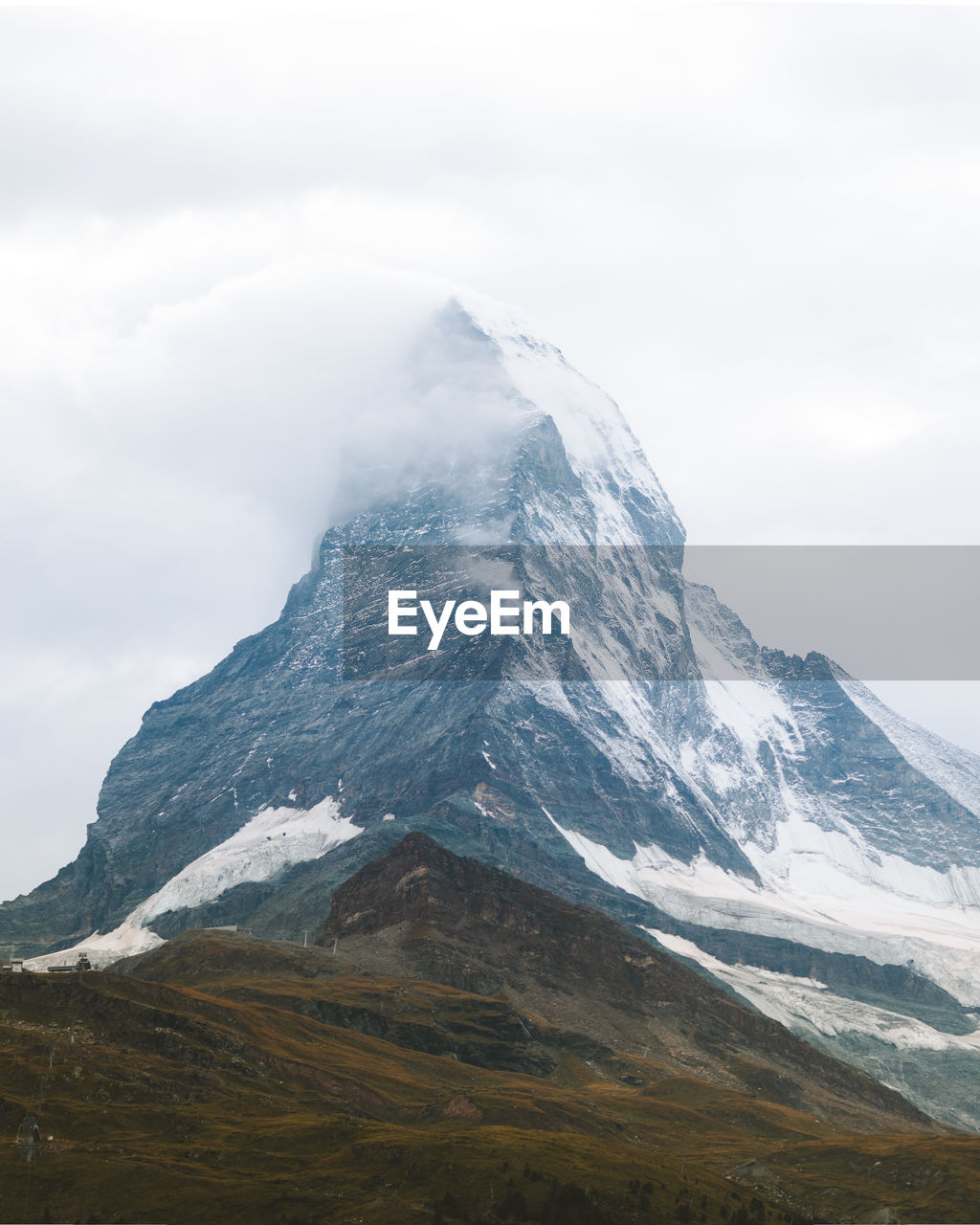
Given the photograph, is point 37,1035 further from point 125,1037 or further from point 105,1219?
point 105,1219

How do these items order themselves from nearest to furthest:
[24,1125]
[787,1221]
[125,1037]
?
[24,1125] → [787,1221] → [125,1037]

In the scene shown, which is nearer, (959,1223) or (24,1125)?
(24,1125)

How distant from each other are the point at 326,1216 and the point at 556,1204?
25.6m

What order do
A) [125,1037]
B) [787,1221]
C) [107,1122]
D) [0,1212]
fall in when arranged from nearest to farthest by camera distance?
[0,1212], [107,1122], [787,1221], [125,1037]

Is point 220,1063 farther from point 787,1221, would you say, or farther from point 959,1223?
point 959,1223

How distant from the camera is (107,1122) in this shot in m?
160

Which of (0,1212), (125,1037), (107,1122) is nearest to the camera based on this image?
(0,1212)

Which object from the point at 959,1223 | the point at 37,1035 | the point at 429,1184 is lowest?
the point at 959,1223

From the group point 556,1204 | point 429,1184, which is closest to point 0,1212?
point 429,1184

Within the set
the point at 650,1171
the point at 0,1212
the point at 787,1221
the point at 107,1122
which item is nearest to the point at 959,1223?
the point at 787,1221

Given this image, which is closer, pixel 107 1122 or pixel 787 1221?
pixel 107 1122

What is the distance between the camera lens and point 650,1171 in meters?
178

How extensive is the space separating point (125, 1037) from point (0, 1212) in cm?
5643

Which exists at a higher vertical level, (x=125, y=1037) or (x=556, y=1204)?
(x=125, y=1037)
